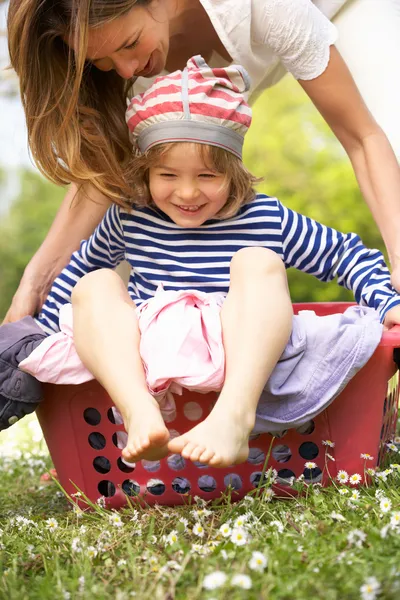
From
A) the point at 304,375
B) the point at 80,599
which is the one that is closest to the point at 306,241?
the point at 304,375

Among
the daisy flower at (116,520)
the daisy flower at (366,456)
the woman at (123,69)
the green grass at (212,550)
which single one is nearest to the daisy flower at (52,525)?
the green grass at (212,550)

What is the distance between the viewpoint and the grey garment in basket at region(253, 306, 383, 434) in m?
1.58

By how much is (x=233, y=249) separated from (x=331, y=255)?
10.3 inches

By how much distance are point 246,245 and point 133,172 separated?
343 millimetres

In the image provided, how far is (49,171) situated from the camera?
6.71 feet

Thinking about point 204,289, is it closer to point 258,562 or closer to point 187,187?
point 187,187

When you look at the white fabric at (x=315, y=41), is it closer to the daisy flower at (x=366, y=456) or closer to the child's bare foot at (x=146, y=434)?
the daisy flower at (x=366, y=456)

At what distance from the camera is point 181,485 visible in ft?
5.64

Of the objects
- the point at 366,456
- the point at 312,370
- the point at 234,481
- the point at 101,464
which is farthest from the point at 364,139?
the point at 101,464

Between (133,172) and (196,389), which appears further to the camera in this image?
(133,172)

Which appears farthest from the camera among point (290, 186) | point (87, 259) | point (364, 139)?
point (290, 186)

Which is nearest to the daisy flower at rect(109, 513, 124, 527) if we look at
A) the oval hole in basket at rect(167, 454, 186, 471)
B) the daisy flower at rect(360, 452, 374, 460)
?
the oval hole in basket at rect(167, 454, 186, 471)

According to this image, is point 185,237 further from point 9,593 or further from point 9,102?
point 9,102

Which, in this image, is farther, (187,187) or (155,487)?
(187,187)
